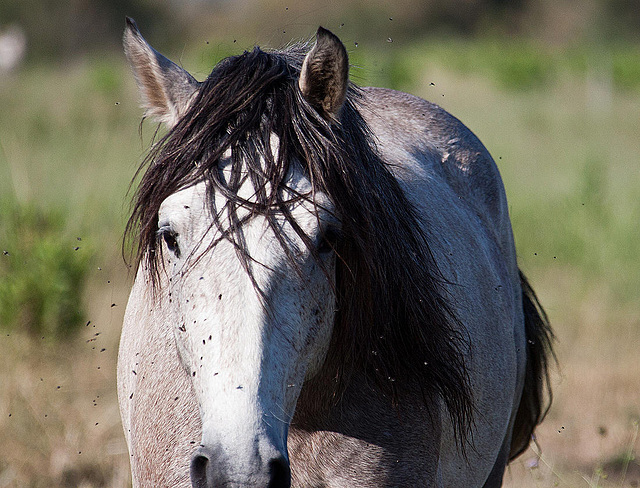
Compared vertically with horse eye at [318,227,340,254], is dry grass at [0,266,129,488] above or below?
below

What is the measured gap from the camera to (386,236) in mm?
1859

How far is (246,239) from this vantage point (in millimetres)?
1575

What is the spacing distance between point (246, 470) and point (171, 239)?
0.62 meters

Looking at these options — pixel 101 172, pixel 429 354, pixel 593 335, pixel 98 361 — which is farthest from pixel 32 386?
pixel 101 172

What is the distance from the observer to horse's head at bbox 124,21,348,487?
1421 millimetres

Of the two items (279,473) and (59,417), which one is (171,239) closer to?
(279,473)

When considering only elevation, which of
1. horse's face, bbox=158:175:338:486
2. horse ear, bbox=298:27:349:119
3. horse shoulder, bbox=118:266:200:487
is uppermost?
horse ear, bbox=298:27:349:119

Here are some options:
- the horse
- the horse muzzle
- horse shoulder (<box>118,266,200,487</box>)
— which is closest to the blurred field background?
horse shoulder (<box>118,266,200,487</box>)

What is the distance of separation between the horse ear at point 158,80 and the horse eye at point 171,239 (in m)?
0.37

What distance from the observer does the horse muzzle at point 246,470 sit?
54.0 inches

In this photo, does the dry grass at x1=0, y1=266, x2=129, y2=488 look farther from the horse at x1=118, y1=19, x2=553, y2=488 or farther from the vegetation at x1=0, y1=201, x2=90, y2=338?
the horse at x1=118, y1=19, x2=553, y2=488

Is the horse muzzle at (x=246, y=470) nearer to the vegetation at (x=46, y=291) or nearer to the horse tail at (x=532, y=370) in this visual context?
the horse tail at (x=532, y=370)

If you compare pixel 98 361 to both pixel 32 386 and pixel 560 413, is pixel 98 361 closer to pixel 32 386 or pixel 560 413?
pixel 32 386

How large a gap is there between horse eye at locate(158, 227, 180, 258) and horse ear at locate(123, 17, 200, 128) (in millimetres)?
373
